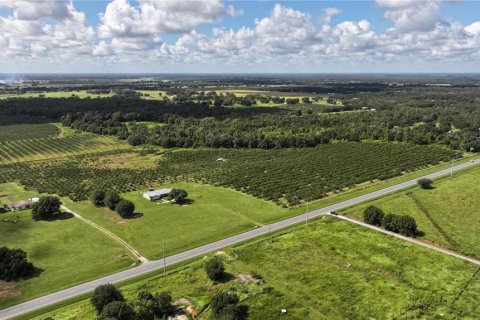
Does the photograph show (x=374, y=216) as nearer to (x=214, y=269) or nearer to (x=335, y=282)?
(x=335, y=282)

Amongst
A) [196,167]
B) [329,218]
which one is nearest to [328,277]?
[329,218]

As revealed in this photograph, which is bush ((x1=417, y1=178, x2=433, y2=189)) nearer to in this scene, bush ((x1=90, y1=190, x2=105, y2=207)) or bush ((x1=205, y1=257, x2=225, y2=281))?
bush ((x1=205, y1=257, x2=225, y2=281))

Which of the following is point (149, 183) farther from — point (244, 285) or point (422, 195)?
point (422, 195)

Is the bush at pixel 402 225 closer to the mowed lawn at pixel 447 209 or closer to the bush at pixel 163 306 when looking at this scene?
the mowed lawn at pixel 447 209

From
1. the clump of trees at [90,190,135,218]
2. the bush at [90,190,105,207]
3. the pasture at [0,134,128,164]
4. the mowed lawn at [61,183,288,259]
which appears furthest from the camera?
the pasture at [0,134,128,164]

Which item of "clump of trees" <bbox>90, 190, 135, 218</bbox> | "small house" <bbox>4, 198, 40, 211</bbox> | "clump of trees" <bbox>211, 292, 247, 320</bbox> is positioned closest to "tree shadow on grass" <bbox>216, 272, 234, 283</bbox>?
"clump of trees" <bbox>211, 292, 247, 320</bbox>

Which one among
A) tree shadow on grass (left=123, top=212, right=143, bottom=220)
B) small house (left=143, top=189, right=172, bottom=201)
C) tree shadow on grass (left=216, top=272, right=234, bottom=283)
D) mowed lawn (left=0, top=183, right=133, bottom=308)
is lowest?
mowed lawn (left=0, top=183, right=133, bottom=308)

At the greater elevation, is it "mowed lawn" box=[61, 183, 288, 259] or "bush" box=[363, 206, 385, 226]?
"bush" box=[363, 206, 385, 226]

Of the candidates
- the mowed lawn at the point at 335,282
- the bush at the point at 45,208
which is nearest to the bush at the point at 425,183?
the mowed lawn at the point at 335,282
